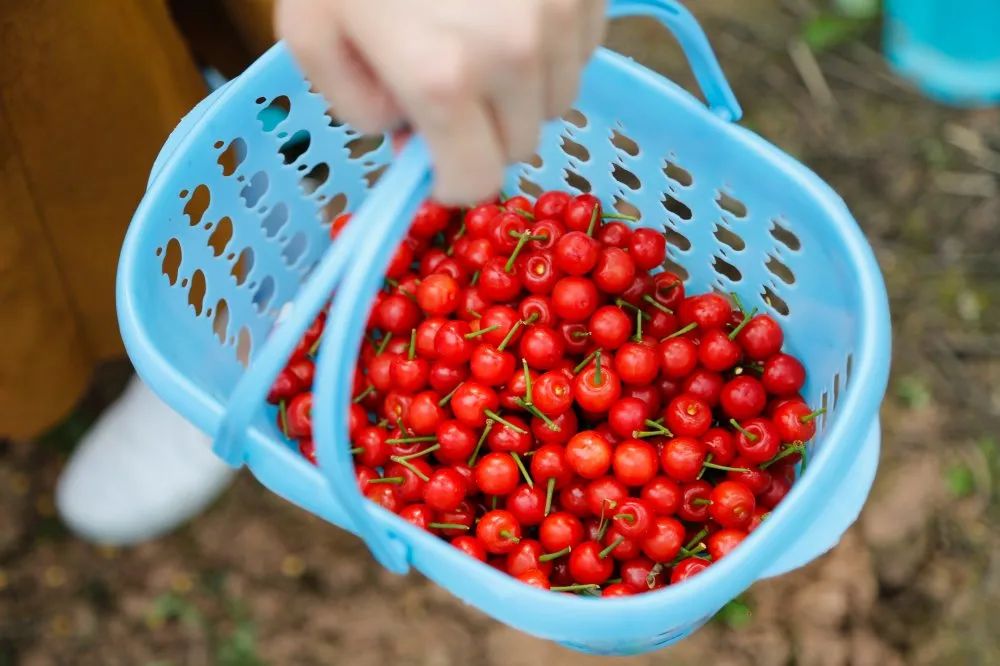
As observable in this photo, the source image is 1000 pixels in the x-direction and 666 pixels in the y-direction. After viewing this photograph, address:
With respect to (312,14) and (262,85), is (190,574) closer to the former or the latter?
(262,85)

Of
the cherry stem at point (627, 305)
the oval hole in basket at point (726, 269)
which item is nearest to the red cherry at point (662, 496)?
the cherry stem at point (627, 305)

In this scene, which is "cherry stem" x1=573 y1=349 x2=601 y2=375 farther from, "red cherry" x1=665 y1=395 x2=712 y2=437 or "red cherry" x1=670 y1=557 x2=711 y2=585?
"red cherry" x1=670 y1=557 x2=711 y2=585

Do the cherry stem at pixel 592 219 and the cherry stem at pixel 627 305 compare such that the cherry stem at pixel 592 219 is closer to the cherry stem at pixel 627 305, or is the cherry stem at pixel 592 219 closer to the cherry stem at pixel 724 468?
the cherry stem at pixel 627 305

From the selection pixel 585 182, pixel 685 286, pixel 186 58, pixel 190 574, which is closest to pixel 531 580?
pixel 685 286

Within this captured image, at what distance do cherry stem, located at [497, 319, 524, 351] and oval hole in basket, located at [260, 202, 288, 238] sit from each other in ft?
1.17

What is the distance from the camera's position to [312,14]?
1.98ft

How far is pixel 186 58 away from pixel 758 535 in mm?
1019

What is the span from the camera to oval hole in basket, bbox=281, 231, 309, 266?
52.7 inches

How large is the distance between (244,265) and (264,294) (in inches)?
2.2

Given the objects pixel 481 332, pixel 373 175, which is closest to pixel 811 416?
pixel 481 332

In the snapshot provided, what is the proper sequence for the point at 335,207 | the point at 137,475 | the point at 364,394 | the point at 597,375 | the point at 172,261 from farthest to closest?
the point at 137,475 < the point at 335,207 < the point at 172,261 < the point at 364,394 < the point at 597,375

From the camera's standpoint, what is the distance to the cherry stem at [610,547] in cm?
103

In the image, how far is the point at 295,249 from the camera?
1349 mm

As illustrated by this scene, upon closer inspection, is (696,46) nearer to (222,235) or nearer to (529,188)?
(529,188)
